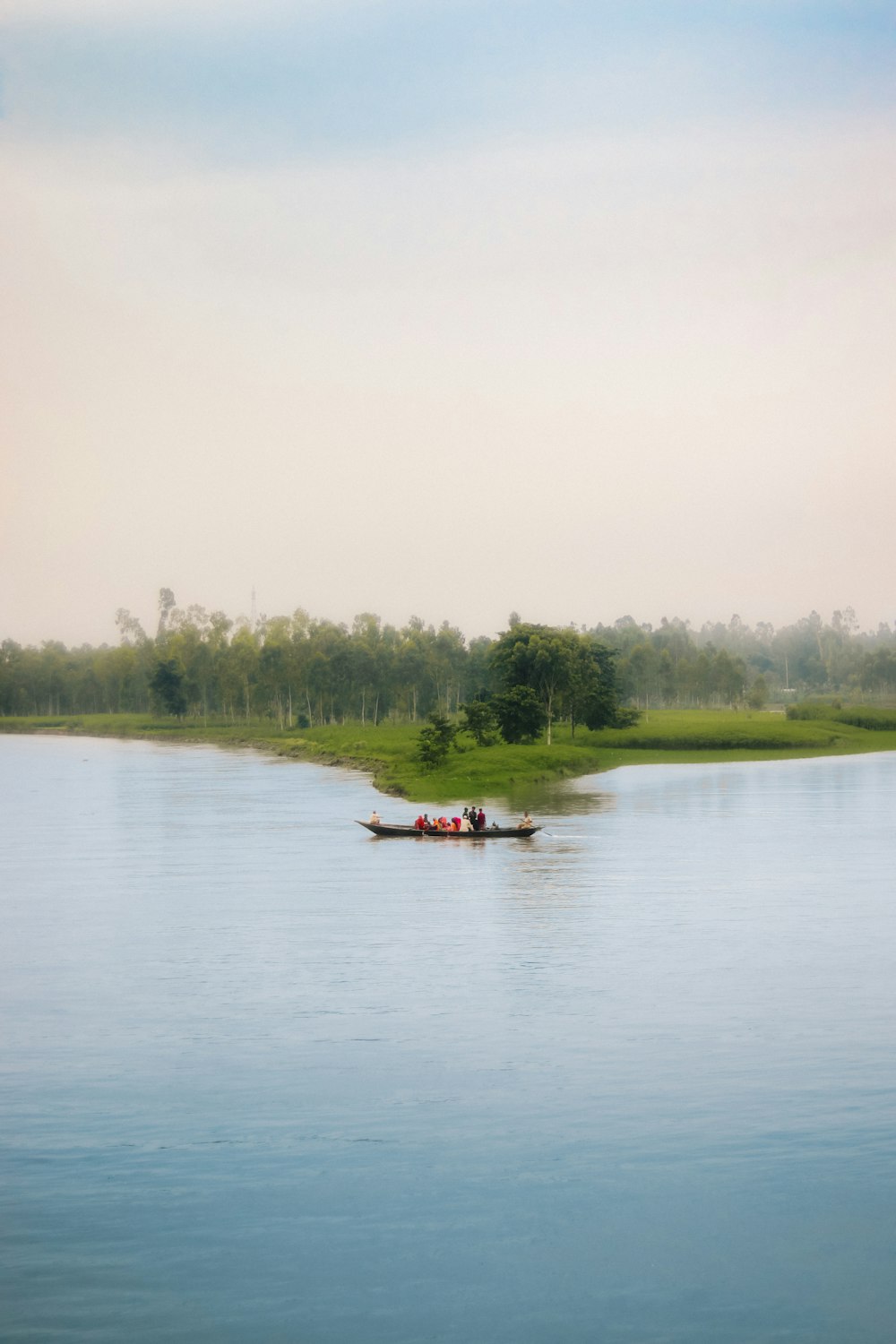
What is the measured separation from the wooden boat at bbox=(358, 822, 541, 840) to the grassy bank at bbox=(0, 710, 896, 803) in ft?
64.9

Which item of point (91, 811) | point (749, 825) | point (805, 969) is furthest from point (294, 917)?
point (91, 811)

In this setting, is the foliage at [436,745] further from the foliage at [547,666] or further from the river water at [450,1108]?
the river water at [450,1108]

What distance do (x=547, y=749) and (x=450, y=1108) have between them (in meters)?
83.0

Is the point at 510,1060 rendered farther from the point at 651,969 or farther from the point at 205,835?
the point at 205,835

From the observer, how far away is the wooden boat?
204 ft

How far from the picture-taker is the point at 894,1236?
18953mm

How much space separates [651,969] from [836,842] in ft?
98.2

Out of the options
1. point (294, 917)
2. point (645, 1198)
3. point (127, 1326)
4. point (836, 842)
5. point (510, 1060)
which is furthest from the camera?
point (836, 842)

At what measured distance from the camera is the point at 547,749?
10681 cm

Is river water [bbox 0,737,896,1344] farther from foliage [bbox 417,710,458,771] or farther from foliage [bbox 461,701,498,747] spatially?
foliage [bbox 461,701,498,747]

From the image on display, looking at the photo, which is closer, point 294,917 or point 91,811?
point 294,917

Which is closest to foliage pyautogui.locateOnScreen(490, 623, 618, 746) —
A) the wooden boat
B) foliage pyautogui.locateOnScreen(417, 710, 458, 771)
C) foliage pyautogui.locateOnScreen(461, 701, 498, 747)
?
foliage pyautogui.locateOnScreen(461, 701, 498, 747)

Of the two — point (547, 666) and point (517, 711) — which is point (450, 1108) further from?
point (547, 666)

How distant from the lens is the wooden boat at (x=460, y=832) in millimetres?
62062
